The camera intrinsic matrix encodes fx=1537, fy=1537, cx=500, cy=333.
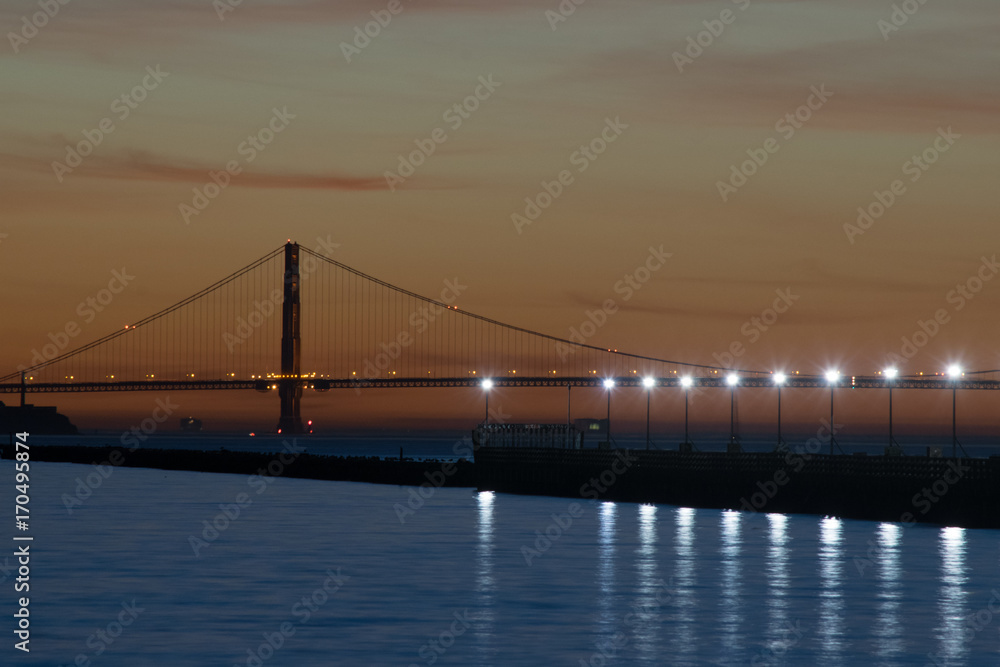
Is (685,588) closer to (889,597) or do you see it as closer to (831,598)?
(831,598)

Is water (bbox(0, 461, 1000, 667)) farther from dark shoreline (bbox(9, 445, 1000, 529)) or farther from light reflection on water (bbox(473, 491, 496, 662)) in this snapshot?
dark shoreline (bbox(9, 445, 1000, 529))

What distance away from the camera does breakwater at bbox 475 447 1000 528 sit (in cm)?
4953

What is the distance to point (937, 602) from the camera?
29516 mm

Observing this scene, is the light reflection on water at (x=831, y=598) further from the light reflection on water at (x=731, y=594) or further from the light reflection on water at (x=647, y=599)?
the light reflection on water at (x=647, y=599)

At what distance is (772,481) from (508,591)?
28.3m

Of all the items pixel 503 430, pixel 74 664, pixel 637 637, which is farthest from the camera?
pixel 503 430

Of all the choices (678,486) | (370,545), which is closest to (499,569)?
(370,545)

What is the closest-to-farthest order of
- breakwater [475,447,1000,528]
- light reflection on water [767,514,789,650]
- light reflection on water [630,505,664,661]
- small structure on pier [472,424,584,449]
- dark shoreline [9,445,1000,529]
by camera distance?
light reflection on water [630,505,664,661]
light reflection on water [767,514,789,650]
breakwater [475,447,1000,528]
dark shoreline [9,445,1000,529]
small structure on pier [472,424,584,449]

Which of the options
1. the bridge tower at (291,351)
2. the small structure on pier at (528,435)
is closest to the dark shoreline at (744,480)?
the small structure on pier at (528,435)

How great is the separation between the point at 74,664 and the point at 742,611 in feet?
39.4

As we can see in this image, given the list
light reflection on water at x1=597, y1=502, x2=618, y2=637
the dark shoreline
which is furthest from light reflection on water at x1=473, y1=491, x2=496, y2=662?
the dark shoreline

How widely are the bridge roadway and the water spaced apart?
206 ft

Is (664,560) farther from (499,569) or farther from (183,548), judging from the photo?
(183,548)

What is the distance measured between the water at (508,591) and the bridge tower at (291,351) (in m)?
92.3
